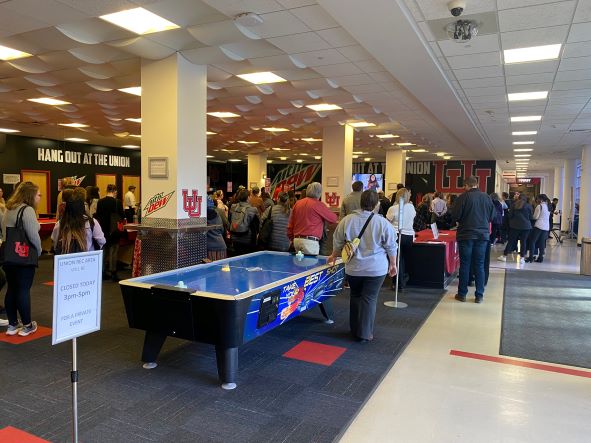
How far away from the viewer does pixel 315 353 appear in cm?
413

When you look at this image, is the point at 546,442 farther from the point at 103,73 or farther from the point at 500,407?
the point at 103,73

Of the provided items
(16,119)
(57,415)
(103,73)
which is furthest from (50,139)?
(57,415)

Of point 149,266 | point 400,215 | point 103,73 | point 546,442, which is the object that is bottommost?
point 546,442

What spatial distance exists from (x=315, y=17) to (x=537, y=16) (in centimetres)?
206

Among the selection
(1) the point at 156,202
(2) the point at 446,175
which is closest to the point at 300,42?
(1) the point at 156,202

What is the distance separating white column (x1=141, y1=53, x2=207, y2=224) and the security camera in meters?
3.26

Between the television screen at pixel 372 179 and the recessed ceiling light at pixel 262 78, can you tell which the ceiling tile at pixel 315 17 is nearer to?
the recessed ceiling light at pixel 262 78

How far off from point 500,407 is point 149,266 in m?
4.30

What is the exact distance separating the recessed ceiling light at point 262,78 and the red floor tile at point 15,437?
17.4ft

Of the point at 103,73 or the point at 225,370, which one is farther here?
the point at 103,73

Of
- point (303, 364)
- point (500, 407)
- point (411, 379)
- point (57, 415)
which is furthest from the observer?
point (303, 364)

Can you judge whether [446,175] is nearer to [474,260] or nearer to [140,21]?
[474,260]

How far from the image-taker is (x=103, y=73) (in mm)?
6562

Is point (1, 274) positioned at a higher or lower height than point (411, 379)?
higher
